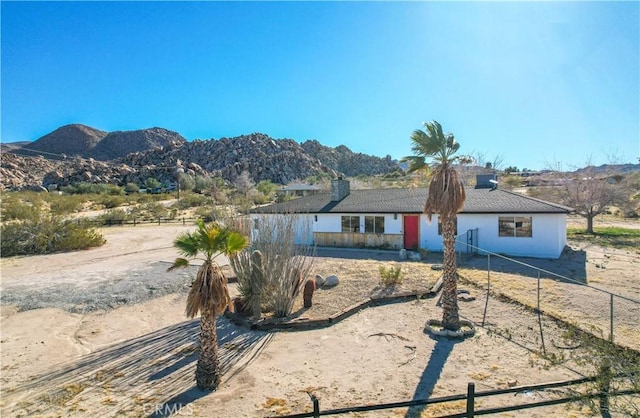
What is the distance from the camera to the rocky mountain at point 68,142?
316ft

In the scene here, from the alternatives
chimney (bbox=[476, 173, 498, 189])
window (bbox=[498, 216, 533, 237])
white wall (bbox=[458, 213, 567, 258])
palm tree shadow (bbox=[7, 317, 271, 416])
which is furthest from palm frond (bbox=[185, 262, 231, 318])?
chimney (bbox=[476, 173, 498, 189])

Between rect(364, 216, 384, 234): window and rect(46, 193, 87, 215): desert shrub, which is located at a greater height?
rect(46, 193, 87, 215): desert shrub

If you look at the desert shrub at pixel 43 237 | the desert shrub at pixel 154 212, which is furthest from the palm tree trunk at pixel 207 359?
the desert shrub at pixel 154 212

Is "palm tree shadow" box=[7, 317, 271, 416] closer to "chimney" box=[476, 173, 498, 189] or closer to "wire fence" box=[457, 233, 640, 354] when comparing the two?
"wire fence" box=[457, 233, 640, 354]

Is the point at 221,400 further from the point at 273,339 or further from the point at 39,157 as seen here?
the point at 39,157

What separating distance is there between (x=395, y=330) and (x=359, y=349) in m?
1.55

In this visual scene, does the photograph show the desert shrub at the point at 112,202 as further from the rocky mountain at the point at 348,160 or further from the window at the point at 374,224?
the rocky mountain at the point at 348,160

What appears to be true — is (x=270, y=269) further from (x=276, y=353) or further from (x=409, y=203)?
(x=409, y=203)

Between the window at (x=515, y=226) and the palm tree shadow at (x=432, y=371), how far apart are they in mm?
12563

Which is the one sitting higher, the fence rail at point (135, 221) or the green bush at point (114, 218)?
the green bush at point (114, 218)

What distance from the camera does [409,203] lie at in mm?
22844

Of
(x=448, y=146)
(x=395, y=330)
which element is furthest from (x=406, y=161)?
(x=395, y=330)

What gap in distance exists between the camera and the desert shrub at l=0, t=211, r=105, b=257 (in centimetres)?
2434

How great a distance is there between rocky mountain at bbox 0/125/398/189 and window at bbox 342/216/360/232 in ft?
172
